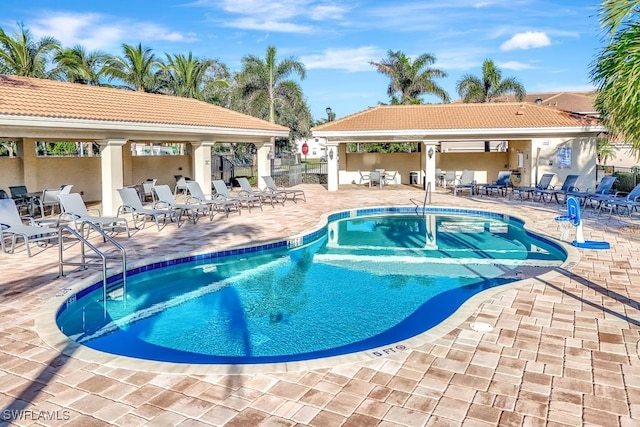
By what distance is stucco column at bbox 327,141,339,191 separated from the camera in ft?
75.8

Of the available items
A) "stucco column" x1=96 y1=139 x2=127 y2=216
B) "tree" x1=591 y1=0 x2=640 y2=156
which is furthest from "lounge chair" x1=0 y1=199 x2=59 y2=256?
"tree" x1=591 y1=0 x2=640 y2=156

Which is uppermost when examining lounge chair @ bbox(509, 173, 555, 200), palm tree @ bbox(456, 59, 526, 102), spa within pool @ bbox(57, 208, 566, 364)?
palm tree @ bbox(456, 59, 526, 102)

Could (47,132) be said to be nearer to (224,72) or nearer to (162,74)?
(162,74)

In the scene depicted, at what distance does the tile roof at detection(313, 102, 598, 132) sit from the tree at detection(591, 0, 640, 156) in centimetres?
1103

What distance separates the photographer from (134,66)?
29906mm

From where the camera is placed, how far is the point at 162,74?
33.4 metres

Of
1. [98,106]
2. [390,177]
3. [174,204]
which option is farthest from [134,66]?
[174,204]

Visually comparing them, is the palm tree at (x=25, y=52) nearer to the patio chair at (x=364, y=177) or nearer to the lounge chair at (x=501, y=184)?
the patio chair at (x=364, y=177)

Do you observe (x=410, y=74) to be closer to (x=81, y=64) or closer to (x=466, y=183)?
(x=466, y=183)

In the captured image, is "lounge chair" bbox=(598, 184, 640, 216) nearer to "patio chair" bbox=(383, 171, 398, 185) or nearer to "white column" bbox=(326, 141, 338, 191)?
"white column" bbox=(326, 141, 338, 191)

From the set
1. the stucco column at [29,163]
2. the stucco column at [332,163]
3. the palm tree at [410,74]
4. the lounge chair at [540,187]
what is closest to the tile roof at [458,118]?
the stucco column at [332,163]

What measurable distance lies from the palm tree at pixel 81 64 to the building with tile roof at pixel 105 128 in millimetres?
12474

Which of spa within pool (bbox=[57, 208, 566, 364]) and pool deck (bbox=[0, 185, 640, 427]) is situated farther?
spa within pool (bbox=[57, 208, 566, 364])

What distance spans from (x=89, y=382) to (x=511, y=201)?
16745 mm
